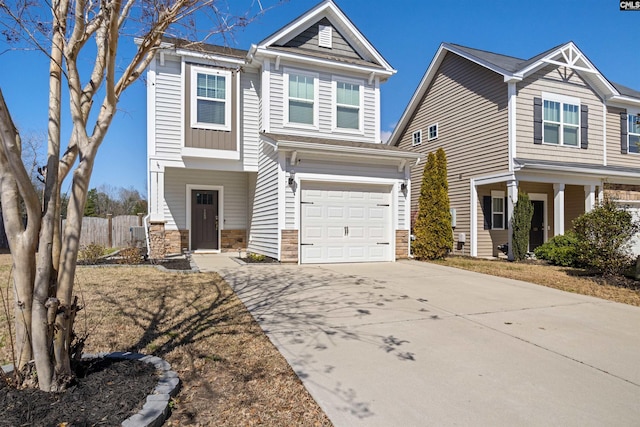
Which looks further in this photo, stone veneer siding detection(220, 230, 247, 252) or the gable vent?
stone veneer siding detection(220, 230, 247, 252)

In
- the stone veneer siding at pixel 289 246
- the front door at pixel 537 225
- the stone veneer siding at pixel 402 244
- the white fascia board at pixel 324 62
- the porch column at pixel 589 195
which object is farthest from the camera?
the front door at pixel 537 225

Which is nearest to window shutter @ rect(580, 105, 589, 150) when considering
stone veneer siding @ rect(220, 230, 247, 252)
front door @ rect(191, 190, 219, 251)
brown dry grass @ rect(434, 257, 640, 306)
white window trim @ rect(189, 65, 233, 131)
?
brown dry grass @ rect(434, 257, 640, 306)

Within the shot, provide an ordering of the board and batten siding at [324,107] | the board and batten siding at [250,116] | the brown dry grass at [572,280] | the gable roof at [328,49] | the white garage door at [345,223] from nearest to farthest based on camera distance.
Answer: the brown dry grass at [572,280], the white garage door at [345,223], the gable roof at [328,49], the board and batten siding at [324,107], the board and batten siding at [250,116]

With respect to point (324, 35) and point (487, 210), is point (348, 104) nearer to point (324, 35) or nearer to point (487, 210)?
point (324, 35)

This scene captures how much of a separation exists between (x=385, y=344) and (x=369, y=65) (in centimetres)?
1014

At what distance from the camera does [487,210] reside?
532 inches

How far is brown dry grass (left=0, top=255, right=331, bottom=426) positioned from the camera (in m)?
2.53

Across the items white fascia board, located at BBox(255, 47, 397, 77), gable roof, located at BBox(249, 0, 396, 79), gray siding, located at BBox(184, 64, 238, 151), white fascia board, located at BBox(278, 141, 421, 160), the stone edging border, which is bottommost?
the stone edging border

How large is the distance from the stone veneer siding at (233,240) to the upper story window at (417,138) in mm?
8838

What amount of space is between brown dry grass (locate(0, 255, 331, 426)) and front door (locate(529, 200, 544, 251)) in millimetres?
12810

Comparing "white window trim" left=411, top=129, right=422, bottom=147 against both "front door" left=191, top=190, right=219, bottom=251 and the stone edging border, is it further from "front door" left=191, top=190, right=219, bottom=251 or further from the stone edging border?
the stone edging border

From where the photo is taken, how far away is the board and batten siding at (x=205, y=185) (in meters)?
11.9

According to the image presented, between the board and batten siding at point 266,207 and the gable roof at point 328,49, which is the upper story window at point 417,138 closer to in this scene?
the gable roof at point 328,49

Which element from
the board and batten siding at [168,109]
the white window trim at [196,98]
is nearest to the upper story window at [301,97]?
the white window trim at [196,98]
